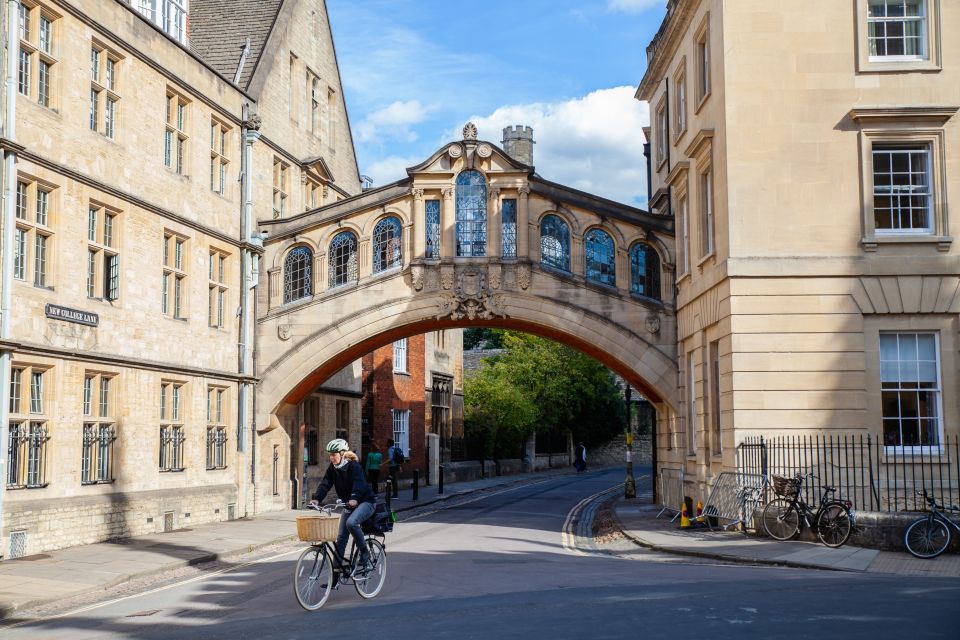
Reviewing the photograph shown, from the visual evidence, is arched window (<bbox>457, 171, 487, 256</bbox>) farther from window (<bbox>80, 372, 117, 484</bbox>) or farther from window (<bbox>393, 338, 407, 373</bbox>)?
window (<bbox>393, 338, 407, 373</bbox>)

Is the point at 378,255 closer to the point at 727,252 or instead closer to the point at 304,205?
the point at 304,205

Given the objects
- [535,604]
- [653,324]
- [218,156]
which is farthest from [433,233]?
[535,604]

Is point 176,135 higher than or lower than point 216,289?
higher

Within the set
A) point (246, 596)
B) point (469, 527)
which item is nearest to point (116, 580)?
point (246, 596)

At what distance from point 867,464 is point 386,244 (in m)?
12.2

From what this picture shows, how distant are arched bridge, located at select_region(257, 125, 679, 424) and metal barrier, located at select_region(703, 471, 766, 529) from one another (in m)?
4.68

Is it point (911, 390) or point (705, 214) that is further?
point (705, 214)


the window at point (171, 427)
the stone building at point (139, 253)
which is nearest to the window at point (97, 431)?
the stone building at point (139, 253)

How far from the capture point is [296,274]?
2666 centimetres

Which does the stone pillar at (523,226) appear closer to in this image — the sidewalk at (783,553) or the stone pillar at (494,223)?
the stone pillar at (494,223)

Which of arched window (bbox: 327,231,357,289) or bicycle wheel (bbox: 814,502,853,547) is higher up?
arched window (bbox: 327,231,357,289)

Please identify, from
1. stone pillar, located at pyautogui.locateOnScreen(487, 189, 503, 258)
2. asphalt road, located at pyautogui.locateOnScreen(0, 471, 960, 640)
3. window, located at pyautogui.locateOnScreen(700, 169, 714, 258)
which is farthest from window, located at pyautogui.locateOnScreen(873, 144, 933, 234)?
stone pillar, located at pyautogui.locateOnScreen(487, 189, 503, 258)

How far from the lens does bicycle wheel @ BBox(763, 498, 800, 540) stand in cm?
1778

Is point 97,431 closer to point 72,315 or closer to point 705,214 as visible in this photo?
point 72,315
